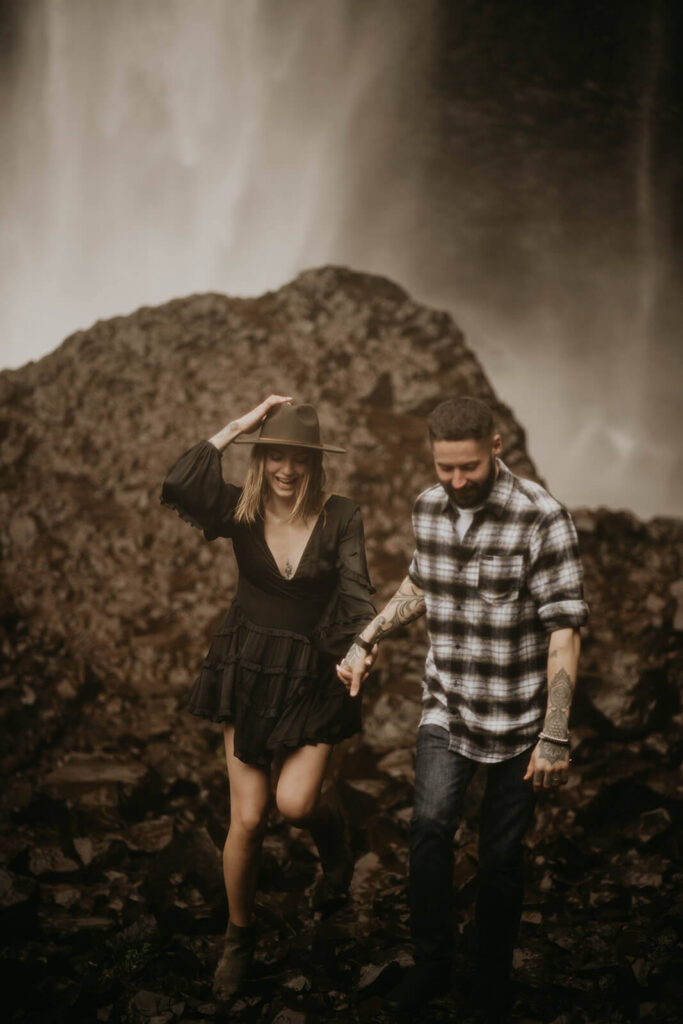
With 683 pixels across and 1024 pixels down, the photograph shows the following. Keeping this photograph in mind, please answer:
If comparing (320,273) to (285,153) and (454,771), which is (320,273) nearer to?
(285,153)

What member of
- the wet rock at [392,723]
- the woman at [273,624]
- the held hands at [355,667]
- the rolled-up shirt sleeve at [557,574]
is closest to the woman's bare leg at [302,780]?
the woman at [273,624]

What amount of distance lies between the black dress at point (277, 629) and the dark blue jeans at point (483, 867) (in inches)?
27.4

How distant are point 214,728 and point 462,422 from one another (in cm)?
447

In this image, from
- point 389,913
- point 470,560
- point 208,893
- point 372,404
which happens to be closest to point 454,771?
point 470,560

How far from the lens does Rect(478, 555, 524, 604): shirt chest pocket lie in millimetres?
2906

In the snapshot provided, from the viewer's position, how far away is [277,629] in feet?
11.6

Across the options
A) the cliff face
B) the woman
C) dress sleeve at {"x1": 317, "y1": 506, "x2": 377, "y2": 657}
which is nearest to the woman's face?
the woman

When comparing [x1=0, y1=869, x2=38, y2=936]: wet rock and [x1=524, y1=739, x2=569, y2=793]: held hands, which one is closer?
[x1=524, y1=739, x2=569, y2=793]: held hands

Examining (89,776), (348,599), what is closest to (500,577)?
(348,599)

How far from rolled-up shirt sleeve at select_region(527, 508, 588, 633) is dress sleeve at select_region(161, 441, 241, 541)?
4.42ft

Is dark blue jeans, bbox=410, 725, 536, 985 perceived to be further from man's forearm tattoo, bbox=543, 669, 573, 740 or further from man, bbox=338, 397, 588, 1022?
man's forearm tattoo, bbox=543, 669, 573, 740

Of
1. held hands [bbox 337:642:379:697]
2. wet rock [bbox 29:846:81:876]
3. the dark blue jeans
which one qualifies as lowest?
wet rock [bbox 29:846:81:876]

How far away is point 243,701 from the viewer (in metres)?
3.47

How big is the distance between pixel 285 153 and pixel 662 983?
35.7 feet
